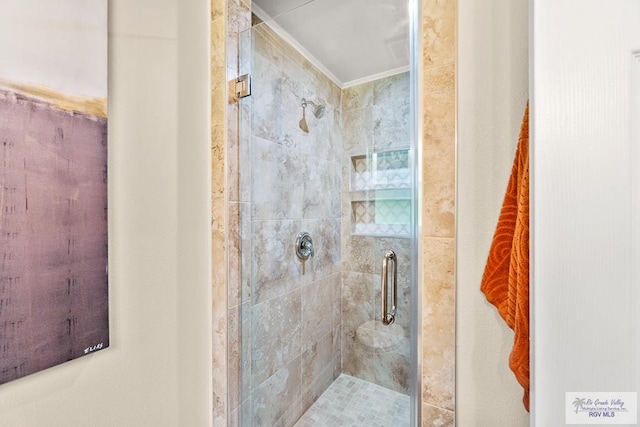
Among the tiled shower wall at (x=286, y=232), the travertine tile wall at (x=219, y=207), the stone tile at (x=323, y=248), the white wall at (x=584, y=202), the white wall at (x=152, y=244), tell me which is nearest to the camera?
the white wall at (x=584, y=202)

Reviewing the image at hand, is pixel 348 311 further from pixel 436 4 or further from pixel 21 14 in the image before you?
pixel 21 14

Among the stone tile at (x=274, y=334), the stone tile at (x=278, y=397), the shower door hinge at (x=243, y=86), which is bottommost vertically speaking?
the stone tile at (x=278, y=397)

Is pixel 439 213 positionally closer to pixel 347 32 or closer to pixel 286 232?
pixel 286 232

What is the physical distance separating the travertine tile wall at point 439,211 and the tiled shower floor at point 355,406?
0.25m

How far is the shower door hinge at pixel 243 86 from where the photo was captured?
968mm

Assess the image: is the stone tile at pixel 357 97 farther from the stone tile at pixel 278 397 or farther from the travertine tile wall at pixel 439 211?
the stone tile at pixel 278 397

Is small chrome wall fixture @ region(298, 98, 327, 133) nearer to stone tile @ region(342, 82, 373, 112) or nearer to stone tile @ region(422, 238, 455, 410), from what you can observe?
stone tile @ region(342, 82, 373, 112)

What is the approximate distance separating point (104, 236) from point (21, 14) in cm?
53

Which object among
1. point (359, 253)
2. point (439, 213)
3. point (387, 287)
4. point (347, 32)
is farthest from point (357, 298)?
point (347, 32)

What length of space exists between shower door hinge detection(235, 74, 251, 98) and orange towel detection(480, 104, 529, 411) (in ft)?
2.80

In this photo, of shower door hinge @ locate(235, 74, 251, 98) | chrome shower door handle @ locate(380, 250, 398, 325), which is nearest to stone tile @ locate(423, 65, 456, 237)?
chrome shower door handle @ locate(380, 250, 398, 325)

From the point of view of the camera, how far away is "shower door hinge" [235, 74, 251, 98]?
968 mm

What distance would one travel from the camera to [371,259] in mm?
1109

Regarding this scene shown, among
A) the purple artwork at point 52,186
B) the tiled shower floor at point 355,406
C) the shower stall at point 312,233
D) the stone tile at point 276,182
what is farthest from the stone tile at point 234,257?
the tiled shower floor at point 355,406
